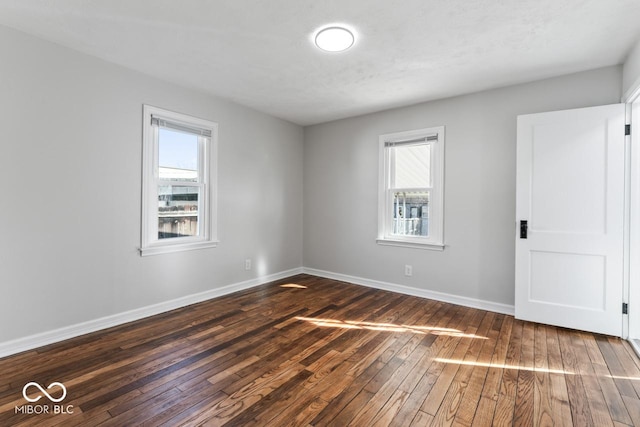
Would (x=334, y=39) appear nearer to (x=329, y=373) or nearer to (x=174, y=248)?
(x=329, y=373)

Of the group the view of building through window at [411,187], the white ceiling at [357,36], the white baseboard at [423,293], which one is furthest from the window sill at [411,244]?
the white ceiling at [357,36]

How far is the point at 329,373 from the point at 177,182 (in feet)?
8.81

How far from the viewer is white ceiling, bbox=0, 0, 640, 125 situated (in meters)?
2.12

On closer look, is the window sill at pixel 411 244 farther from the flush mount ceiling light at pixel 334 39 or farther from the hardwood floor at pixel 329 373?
the flush mount ceiling light at pixel 334 39

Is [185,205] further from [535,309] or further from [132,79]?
[535,309]

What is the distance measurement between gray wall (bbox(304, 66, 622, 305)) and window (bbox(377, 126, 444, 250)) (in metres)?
0.10

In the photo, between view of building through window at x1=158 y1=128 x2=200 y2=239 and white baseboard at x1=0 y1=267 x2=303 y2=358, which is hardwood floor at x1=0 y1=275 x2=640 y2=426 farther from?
view of building through window at x1=158 y1=128 x2=200 y2=239

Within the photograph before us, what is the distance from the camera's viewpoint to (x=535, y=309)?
3.12 meters

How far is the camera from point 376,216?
4473 mm

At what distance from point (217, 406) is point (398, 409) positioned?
1074 millimetres

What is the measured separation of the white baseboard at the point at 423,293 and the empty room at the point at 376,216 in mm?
28

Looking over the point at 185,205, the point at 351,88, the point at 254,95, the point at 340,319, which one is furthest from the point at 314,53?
the point at 340,319

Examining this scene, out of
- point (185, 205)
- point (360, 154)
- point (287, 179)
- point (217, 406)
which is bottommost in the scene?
point (217, 406)

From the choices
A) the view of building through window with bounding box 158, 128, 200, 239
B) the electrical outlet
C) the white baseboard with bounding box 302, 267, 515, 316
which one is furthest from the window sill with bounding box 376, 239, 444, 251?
the view of building through window with bounding box 158, 128, 200, 239
